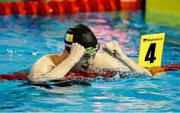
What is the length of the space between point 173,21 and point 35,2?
3.32m

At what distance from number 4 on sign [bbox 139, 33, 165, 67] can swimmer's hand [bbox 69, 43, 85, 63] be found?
0.85 meters

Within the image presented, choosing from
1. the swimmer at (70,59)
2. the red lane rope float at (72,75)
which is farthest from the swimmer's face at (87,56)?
the red lane rope float at (72,75)

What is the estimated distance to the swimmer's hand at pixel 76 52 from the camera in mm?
4594

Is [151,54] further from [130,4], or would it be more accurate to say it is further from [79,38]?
[130,4]

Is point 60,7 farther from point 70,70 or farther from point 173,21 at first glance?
point 70,70

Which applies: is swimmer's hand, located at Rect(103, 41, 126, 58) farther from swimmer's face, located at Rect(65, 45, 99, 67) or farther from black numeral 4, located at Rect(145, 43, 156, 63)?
black numeral 4, located at Rect(145, 43, 156, 63)

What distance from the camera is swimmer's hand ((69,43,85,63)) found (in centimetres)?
459

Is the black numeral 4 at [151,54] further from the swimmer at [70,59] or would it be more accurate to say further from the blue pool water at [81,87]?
the swimmer at [70,59]

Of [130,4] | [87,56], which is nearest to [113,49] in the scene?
[87,56]

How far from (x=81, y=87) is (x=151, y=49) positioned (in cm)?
94

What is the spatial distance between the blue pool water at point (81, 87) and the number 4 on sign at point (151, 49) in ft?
0.65

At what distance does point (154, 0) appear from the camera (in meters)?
11.6

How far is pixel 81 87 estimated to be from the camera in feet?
16.0

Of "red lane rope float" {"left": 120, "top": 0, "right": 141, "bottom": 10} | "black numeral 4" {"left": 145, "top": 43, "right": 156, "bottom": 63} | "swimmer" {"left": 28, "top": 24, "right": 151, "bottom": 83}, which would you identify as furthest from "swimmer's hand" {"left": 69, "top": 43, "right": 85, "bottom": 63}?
"red lane rope float" {"left": 120, "top": 0, "right": 141, "bottom": 10}
